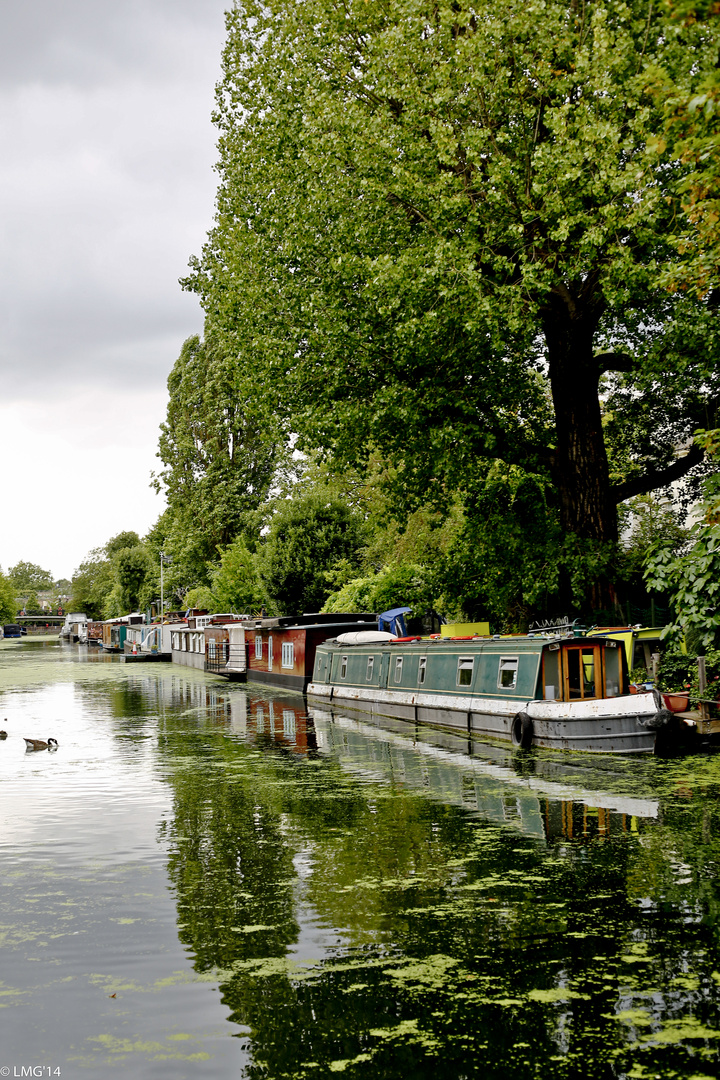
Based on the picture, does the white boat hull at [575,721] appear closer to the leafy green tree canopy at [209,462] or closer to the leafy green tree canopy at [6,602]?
the leafy green tree canopy at [209,462]

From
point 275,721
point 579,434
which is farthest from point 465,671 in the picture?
point 275,721

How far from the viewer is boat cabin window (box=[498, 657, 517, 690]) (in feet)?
63.0

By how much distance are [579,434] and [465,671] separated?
19.0 feet

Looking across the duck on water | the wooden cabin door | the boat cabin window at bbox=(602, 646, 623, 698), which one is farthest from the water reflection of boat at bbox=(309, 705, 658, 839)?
the duck on water

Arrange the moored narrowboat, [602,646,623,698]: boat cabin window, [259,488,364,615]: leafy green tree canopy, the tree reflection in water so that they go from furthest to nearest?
[259,488,364,615]: leafy green tree canopy < [602,646,623,698]: boat cabin window < the moored narrowboat < the tree reflection in water

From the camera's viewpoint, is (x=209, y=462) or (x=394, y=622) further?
(x=209, y=462)

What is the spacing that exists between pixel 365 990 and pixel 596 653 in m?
12.2

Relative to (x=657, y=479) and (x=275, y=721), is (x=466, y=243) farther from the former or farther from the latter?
(x=275, y=721)

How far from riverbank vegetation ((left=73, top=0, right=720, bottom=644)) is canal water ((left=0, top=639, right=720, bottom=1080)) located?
391 centimetres

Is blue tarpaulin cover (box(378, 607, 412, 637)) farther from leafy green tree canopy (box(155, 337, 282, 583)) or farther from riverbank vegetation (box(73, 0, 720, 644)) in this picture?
leafy green tree canopy (box(155, 337, 282, 583))

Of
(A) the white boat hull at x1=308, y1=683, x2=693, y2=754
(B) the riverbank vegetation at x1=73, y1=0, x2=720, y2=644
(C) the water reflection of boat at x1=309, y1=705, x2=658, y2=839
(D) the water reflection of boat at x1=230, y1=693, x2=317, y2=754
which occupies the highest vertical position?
(B) the riverbank vegetation at x1=73, y1=0, x2=720, y2=644

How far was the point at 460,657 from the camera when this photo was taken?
21703mm

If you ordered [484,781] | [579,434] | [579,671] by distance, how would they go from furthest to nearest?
[579,434], [579,671], [484,781]

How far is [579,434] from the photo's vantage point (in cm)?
2083
